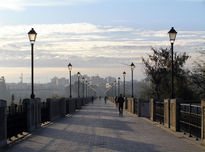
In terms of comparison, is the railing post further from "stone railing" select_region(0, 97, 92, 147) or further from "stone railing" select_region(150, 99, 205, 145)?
"stone railing" select_region(150, 99, 205, 145)

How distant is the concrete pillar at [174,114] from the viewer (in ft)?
63.9

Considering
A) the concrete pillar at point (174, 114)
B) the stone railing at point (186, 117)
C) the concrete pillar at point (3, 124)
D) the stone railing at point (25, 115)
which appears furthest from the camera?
the concrete pillar at point (174, 114)

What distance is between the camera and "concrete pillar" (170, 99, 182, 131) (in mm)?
19484

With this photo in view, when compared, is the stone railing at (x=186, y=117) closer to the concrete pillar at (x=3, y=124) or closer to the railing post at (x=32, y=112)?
the concrete pillar at (x=3, y=124)

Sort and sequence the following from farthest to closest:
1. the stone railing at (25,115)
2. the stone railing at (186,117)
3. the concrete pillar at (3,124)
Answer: the stone railing at (186,117) → the stone railing at (25,115) → the concrete pillar at (3,124)

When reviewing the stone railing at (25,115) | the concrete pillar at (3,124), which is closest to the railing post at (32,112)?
the stone railing at (25,115)

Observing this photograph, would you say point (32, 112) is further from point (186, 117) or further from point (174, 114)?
point (186, 117)

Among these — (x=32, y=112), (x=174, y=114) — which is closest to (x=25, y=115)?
(x=32, y=112)

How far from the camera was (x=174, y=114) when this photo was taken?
1989 cm

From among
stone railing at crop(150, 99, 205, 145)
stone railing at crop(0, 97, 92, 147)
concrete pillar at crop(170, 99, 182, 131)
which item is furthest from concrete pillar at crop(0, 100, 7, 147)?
concrete pillar at crop(170, 99, 182, 131)

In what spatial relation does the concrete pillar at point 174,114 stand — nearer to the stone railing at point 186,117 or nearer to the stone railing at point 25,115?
the stone railing at point 186,117

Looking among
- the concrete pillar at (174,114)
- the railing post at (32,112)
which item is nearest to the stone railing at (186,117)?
the concrete pillar at (174,114)

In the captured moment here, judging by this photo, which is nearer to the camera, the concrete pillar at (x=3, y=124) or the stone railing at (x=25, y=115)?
the concrete pillar at (x=3, y=124)

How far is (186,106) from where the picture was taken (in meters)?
18.2
